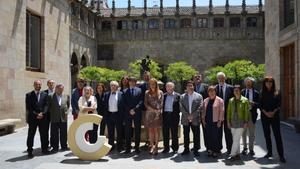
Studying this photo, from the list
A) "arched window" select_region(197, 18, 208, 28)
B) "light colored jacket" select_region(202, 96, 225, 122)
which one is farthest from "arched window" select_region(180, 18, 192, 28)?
"light colored jacket" select_region(202, 96, 225, 122)

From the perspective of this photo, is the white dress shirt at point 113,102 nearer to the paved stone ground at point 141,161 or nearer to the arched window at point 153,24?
the paved stone ground at point 141,161

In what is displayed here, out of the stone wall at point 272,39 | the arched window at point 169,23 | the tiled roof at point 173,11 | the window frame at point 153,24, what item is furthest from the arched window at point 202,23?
the stone wall at point 272,39

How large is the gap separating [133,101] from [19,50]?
22.6 ft

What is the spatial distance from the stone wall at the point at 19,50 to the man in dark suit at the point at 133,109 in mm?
5811

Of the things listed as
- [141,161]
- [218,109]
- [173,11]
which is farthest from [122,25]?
[141,161]

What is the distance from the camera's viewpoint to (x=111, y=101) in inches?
385

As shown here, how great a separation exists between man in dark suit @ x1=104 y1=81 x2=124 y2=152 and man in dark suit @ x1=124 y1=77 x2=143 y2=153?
6.0 inches

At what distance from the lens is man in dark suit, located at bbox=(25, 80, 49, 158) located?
949 cm

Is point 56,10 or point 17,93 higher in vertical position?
point 56,10

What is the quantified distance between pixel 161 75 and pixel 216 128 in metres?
30.9

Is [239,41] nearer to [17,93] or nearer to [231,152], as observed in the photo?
[17,93]

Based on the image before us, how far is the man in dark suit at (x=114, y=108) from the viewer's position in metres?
9.78

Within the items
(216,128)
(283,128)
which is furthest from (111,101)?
(283,128)

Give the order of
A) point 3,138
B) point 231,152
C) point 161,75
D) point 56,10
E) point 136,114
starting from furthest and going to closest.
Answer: point 161,75 → point 56,10 → point 3,138 → point 136,114 → point 231,152
